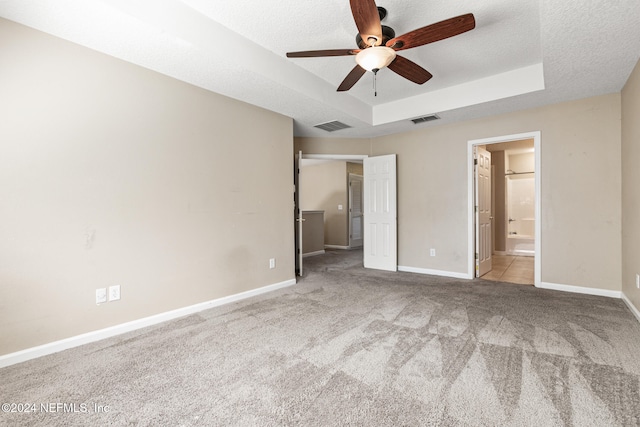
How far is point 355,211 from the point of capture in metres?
8.45

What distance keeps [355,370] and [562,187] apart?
3689 millimetres

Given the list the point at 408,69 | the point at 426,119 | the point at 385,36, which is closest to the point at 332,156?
the point at 426,119

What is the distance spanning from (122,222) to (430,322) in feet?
9.65

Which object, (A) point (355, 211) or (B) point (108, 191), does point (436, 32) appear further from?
(A) point (355, 211)

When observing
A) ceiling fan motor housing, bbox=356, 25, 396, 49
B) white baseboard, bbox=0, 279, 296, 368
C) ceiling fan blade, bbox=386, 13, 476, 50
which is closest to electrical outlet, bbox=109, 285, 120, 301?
white baseboard, bbox=0, 279, 296, 368

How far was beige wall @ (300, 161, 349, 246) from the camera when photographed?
8.22 meters

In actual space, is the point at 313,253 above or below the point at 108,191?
below

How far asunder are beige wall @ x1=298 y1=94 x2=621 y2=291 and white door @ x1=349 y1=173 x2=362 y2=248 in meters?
3.46

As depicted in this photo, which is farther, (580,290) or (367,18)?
(580,290)

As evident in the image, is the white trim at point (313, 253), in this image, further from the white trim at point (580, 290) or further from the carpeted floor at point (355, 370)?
the white trim at point (580, 290)

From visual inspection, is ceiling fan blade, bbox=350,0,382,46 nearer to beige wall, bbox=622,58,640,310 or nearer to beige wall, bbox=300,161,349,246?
beige wall, bbox=622,58,640,310

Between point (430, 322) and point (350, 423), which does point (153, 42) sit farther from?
point (430, 322)

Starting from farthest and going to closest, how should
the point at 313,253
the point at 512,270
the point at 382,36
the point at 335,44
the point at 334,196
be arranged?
the point at 334,196 → the point at 313,253 → the point at 512,270 → the point at 335,44 → the point at 382,36

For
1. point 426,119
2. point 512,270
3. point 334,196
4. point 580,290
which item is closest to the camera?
point 580,290
